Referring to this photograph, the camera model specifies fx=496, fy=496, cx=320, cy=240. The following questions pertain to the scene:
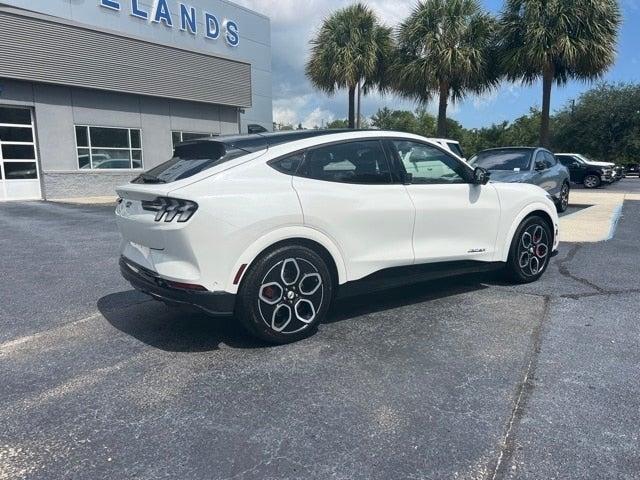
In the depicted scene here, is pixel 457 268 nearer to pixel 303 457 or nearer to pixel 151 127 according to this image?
pixel 303 457

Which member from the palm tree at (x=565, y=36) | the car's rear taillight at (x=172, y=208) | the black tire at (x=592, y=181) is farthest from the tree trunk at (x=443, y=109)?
the car's rear taillight at (x=172, y=208)

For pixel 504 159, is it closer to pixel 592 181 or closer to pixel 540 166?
pixel 540 166

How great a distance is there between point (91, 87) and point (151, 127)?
116 inches

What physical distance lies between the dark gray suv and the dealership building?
6.47m

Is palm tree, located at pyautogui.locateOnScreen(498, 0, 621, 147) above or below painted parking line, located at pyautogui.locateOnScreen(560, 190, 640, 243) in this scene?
above

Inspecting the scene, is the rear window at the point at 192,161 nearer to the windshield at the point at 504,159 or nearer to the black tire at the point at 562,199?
the windshield at the point at 504,159

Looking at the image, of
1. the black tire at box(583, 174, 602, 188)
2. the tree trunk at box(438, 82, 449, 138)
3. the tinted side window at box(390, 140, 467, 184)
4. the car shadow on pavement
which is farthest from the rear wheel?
the tinted side window at box(390, 140, 467, 184)

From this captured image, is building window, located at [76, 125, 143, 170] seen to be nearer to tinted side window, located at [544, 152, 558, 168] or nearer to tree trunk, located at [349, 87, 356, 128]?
tree trunk, located at [349, 87, 356, 128]

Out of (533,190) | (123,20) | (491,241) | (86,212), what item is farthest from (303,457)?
(123,20)

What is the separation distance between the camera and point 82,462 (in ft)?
7.65

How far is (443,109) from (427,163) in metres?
17.4

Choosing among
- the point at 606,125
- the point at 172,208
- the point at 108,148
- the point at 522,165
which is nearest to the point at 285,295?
the point at 172,208

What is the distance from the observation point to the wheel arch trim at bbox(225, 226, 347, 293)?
3457mm

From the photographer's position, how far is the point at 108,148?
19.2 meters
